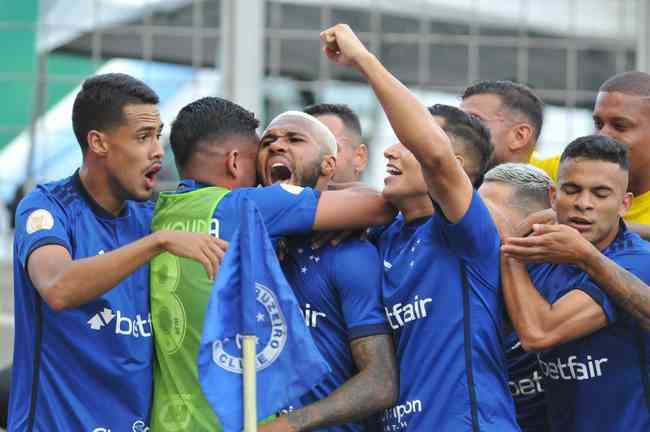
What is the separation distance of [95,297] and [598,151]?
2.02m

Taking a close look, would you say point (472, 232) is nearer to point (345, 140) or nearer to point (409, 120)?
point (409, 120)

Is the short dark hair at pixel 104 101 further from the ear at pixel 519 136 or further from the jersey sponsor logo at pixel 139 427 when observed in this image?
the ear at pixel 519 136

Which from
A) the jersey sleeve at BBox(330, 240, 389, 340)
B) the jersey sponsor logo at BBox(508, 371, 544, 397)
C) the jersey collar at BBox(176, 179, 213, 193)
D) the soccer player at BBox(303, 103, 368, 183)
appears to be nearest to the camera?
the jersey sleeve at BBox(330, 240, 389, 340)

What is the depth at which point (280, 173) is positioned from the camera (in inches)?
223

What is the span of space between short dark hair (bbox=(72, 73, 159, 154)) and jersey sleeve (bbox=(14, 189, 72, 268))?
0.32 meters

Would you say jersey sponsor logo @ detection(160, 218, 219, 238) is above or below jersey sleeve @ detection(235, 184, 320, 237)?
below

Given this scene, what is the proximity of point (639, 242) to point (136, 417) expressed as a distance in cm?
212

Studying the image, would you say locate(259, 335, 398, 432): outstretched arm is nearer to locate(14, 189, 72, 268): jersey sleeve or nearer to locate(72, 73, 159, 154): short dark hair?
locate(14, 189, 72, 268): jersey sleeve

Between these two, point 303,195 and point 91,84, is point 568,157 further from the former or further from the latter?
point 91,84

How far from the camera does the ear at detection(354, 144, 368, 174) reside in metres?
6.33

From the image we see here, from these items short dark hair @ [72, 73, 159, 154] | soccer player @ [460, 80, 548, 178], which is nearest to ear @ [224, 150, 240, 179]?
short dark hair @ [72, 73, 159, 154]

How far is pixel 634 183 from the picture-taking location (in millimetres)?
6395

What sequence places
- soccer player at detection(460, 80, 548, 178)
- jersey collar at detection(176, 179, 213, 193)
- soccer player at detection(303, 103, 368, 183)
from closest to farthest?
jersey collar at detection(176, 179, 213, 193), soccer player at detection(303, 103, 368, 183), soccer player at detection(460, 80, 548, 178)

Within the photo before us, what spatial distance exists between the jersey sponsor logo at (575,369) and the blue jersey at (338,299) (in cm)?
67
